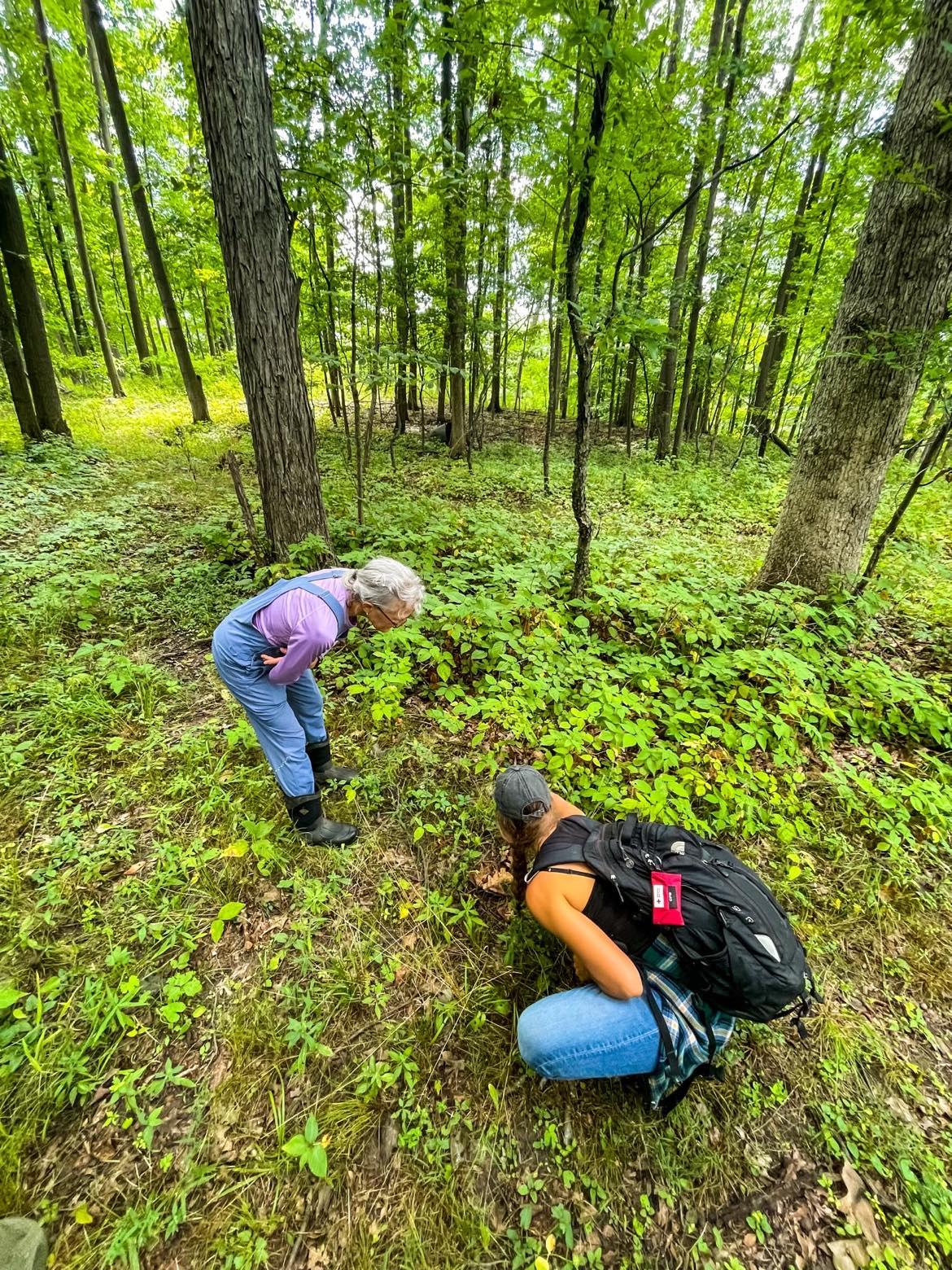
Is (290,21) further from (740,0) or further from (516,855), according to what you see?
(740,0)

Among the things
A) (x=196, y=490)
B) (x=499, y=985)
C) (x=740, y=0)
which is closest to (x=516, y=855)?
(x=499, y=985)

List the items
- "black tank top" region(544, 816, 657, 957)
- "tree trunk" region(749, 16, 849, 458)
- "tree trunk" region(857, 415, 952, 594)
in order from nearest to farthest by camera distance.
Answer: "black tank top" region(544, 816, 657, 957)
"tree trunk" region(857, 415, 952, 594)
"tree trunk" region(749, 16, 849, 458)

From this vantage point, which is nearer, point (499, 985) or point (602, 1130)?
point (602, 1130)

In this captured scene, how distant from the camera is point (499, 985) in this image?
226cm

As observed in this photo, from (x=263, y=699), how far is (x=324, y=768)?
72 centimetres

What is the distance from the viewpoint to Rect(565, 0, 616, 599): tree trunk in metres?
2.96

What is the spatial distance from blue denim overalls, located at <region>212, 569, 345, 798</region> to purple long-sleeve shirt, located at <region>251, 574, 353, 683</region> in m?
0.03

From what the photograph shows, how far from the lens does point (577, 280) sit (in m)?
3.65

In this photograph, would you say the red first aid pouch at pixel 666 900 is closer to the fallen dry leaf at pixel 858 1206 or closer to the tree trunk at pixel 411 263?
the fallen dry leaf at pixel 858 1206

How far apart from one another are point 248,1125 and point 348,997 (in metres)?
0.50

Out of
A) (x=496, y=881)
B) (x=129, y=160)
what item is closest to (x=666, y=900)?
(x=496, y=881)

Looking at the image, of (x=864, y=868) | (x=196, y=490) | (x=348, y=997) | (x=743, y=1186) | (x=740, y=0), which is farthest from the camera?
(x=740, y=0)

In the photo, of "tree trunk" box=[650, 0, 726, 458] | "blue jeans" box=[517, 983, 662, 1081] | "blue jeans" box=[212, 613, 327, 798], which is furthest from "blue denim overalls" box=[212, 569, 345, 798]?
"tree trunk" box=[650, 0, 726, 458]

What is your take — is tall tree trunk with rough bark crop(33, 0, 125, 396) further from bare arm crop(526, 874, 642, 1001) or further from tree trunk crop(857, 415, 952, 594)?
bare arm crop(526, 874, 642, 1001)
